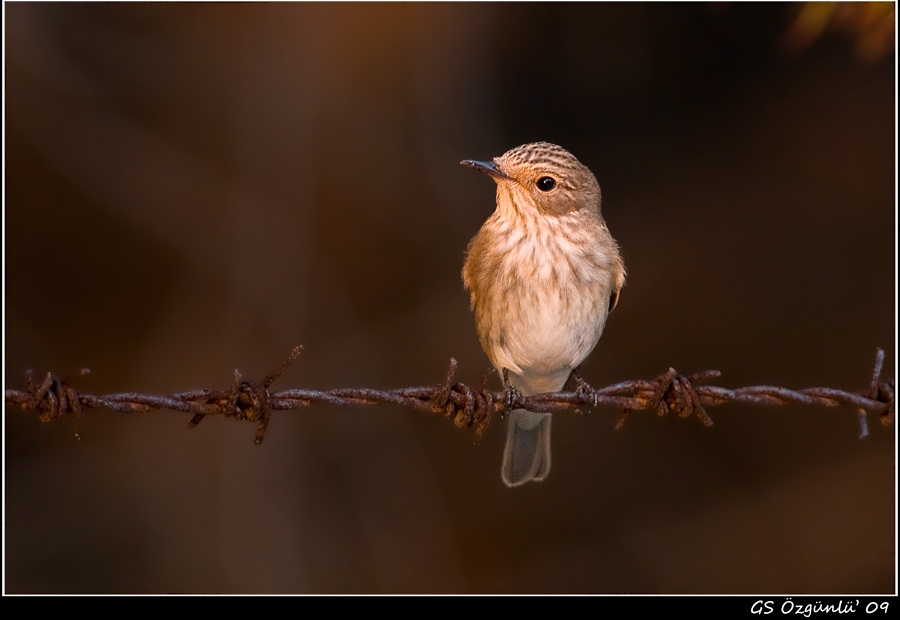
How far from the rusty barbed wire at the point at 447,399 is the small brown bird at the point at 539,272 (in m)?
0.70

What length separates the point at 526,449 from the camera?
531 cm

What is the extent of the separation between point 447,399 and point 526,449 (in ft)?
5.51

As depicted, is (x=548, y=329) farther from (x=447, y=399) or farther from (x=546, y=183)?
(x=447, y=399)

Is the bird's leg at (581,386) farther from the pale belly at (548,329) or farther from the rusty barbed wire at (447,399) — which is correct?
the rusty barbed wire at (447,399)

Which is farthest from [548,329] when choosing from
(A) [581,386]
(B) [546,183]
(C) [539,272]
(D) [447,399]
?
(D) [447,399]

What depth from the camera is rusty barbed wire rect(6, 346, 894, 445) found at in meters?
3.27

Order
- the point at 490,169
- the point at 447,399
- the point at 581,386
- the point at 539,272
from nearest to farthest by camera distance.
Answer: the point at 447,399 → the point at 539,272 → the point at 490,169 → the point at 581,386

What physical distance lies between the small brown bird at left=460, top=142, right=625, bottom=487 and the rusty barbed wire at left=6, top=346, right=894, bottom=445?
2.28 feet

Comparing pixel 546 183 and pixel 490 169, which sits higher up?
pixel 490 169

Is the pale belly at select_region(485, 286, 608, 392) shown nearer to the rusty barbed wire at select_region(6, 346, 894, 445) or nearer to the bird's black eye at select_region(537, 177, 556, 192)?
the bird's black eye at select_region(537, 177, 556, 192)

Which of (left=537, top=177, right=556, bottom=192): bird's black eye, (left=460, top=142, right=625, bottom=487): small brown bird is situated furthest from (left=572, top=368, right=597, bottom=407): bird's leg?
(left=537, top=177, right=556, bottom=192): bird's black eye

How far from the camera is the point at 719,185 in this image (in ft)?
28.8

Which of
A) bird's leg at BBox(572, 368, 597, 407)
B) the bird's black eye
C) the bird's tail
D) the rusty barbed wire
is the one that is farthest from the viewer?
the bird's tail

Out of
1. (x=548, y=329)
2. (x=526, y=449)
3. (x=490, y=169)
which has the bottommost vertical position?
(x=526, y=449)
